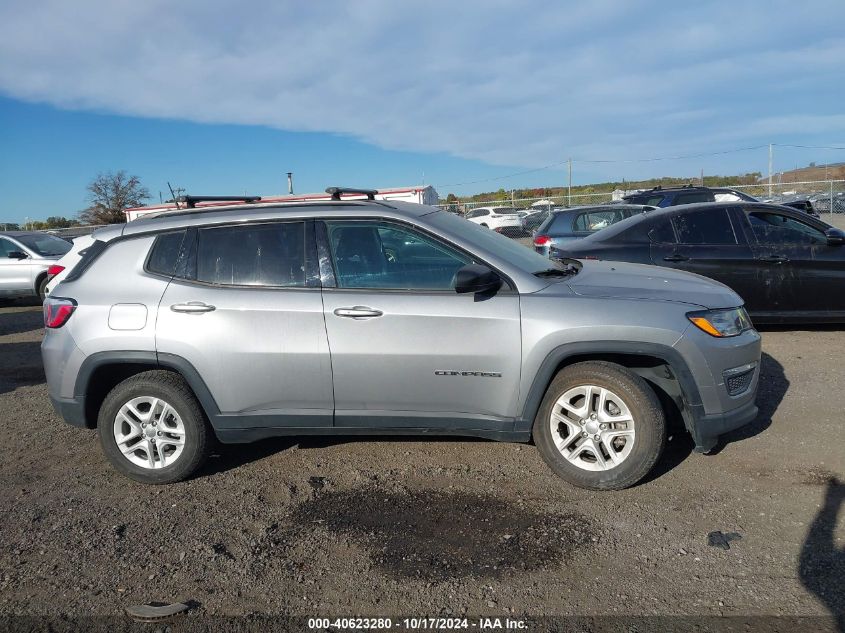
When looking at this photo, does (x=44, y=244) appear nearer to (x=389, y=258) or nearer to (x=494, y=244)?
(x=389, y=258)

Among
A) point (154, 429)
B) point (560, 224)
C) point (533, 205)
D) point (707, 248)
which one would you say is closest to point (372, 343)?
point (154, 429)

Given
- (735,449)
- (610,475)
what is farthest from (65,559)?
(735,449)

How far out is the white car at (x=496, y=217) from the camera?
1101 inches

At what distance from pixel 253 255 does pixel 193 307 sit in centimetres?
50

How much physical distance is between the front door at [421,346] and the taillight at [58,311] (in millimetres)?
1703

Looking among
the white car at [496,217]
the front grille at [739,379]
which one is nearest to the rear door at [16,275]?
the front grille at [739,379]

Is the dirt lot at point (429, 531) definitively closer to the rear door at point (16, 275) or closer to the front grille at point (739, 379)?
the front grille at point (739, 379)

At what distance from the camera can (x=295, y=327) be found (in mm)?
4098

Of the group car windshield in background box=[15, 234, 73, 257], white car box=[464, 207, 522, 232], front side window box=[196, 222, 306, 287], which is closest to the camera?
front side window box=[196, 222, 306, 287]

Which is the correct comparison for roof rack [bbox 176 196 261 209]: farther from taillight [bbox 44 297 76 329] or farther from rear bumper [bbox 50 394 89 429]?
rear bumper [bbox 50 394 89 429]

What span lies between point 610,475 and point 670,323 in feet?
3.17

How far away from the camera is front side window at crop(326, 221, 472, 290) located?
4.16 metres

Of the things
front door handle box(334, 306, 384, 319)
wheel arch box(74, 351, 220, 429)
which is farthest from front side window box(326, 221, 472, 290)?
wheel arch box(74, 351, 220, 429)

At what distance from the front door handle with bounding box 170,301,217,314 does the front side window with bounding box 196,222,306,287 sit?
0.18 m
